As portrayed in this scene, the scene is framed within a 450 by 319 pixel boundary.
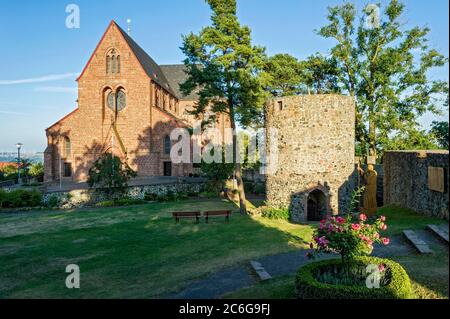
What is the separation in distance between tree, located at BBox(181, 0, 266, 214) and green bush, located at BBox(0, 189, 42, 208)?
16.7 m

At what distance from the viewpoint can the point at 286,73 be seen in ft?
106

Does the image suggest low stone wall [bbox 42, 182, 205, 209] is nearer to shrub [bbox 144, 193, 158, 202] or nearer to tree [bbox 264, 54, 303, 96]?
shrub [bbox 144, 193, 158, 202]

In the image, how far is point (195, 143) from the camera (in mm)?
51094

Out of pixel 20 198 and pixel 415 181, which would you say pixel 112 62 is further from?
pixel 415 181

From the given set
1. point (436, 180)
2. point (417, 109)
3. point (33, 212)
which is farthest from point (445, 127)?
point (33, 212)

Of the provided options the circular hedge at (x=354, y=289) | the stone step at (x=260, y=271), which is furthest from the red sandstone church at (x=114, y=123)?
the circular hedge at (x=354, y=289)

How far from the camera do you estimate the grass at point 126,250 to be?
10.0 m

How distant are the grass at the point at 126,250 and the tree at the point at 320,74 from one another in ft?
55.5

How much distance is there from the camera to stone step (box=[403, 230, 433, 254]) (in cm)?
1037

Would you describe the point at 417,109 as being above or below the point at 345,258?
above

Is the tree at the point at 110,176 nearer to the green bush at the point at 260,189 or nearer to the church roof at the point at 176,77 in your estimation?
the green bush at the point at 260,189

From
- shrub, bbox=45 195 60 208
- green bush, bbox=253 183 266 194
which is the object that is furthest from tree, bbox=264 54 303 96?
shrub, bbox=45 195 60 208

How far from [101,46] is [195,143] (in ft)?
60.3
